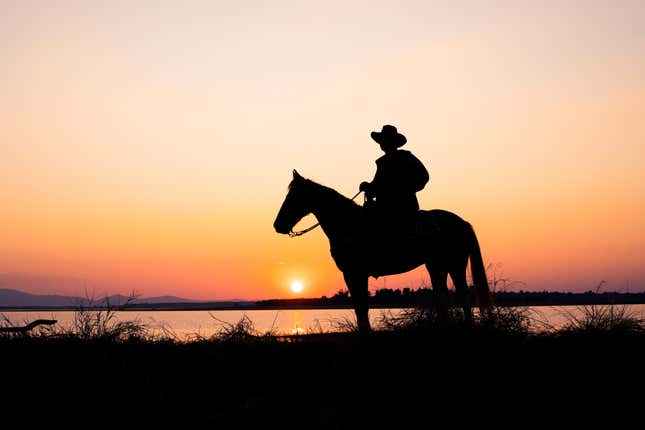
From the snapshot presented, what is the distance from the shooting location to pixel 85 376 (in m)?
6.66

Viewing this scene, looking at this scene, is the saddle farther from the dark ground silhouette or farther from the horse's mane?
the dark ground silhouette

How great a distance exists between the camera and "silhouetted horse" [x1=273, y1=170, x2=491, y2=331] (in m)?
9.90

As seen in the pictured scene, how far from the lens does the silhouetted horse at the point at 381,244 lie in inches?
390

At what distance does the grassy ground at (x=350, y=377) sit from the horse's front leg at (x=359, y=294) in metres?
0.64

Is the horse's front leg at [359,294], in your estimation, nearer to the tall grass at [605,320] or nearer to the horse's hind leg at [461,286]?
the horse's hind leg at [461,286]

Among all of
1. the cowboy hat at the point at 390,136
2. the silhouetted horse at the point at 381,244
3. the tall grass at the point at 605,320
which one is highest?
the cowboy hat at the point at 390,136

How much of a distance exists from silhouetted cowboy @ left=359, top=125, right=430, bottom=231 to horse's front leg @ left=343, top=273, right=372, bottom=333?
0.97 m

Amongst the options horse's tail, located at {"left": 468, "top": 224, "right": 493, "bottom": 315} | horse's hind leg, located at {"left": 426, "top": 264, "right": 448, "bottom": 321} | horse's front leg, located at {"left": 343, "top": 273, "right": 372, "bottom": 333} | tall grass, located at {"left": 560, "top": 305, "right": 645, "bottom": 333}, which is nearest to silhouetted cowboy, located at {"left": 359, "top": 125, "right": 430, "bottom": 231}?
horse's front leg, located at {"left": 343, "top": 273, "right": 372, "bottom": 333}

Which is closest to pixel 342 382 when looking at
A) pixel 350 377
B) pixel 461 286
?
pixel 350 377

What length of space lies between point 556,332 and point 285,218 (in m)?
4.77

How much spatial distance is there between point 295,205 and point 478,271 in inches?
139

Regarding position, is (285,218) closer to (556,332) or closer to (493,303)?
(493,303)

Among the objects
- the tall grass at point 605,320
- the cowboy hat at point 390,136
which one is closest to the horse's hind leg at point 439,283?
the tall grass at point 605,320

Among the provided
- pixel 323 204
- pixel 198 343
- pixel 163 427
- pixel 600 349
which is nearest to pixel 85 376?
pixel 163 427
